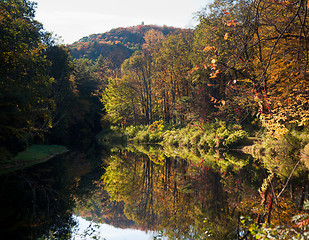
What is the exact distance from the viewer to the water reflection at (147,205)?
5277 millimetres

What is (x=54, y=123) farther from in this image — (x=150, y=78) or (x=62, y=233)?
(x=62, y=233)

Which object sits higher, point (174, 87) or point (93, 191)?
point (174, 87)

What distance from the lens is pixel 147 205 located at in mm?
7449

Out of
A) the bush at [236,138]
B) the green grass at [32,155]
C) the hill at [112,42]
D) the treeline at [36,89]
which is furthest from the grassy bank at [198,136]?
the hill at [112,42]

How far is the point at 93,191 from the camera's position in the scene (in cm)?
927

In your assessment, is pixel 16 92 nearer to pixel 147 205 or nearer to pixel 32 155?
pixel 147 205

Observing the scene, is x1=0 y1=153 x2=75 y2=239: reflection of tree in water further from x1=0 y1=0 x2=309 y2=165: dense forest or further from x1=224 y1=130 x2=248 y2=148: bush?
x1=224 y1=130 x2=248 y2=148: bush

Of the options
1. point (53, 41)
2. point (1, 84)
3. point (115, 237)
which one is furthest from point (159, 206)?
point (53, 41)

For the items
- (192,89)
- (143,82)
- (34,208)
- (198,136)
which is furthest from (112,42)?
(34,208)

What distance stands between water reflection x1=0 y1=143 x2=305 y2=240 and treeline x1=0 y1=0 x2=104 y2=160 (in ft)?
7.95

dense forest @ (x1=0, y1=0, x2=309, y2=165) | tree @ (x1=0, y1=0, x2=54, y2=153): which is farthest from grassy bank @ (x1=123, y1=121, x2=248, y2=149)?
tree @ (x1=0, y1=0, x2=54, y2=153)

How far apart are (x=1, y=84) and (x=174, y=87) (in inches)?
1090

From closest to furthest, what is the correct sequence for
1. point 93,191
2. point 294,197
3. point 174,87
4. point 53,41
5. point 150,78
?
1. point 294,197
2. point 93,191
3. point 53,41
4. point 174,87
5. point 150,78

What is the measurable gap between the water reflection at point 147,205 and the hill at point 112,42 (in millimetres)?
66587
